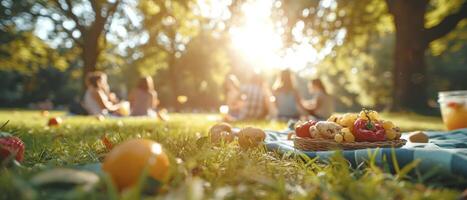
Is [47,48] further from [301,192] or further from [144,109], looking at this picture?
[301,192]

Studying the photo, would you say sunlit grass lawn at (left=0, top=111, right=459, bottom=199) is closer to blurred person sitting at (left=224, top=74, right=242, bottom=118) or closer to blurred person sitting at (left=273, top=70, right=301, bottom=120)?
blurred person sitting at (left=273, top=70, right=301, bottom=120)

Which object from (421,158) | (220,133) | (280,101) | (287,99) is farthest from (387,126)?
(280,101)

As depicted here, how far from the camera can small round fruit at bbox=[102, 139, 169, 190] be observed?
1.61 m

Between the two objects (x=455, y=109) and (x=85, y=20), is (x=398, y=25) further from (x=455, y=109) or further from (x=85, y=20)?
(x=85, y=20)

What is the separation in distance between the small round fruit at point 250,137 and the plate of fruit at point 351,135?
349mm

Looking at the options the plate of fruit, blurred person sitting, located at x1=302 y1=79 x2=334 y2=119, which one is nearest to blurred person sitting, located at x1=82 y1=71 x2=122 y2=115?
blurred person sitting, located at x1=302 y1=79 x2=334 y2=119

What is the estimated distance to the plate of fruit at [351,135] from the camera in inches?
114

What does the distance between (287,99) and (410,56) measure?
6.54m

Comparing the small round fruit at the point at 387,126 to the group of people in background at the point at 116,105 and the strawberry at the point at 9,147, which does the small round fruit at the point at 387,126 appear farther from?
the group of people in background at the point at 116,105

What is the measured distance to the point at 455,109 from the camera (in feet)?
16.6

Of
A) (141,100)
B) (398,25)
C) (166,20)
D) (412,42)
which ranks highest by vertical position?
(166,20)

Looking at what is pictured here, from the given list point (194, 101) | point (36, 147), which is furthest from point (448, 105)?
point (194, 101)

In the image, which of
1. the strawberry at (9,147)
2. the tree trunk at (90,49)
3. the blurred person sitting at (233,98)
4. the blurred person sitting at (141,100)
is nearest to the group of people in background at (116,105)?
the blurred person sitting at (141,100)

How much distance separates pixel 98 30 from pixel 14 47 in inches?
260
